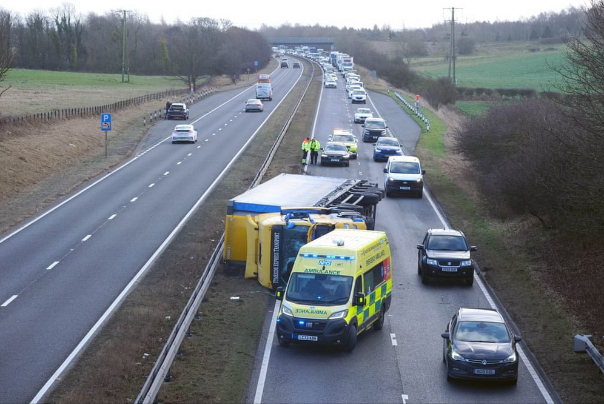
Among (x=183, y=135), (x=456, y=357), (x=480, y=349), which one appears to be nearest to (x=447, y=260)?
(x=480, y=349)

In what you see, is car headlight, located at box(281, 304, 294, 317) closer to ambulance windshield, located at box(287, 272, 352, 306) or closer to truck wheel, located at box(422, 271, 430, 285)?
ambulance windshield, located at box(287, 272, 352, 306)

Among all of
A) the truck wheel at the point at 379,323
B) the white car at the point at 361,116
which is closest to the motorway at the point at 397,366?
the truck wheel at the point at 379,323

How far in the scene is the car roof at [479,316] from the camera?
18.3 meters

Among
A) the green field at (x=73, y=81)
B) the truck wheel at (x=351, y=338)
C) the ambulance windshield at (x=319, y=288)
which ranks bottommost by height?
the truck wheel at (x=351, y=338)

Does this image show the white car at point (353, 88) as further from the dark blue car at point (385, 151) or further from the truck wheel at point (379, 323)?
the truck wheel at point (379, 323)

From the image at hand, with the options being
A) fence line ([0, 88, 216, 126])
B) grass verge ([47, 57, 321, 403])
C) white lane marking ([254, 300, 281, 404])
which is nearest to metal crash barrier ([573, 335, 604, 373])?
white lane marking ([254, 300, 281, 404])

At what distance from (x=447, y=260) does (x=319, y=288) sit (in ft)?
23.0

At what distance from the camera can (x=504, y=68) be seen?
510 ft

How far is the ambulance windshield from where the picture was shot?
19.3 meters

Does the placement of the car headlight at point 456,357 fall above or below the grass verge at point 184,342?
above

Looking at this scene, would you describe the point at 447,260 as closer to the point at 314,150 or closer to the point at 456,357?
the point at 456,357

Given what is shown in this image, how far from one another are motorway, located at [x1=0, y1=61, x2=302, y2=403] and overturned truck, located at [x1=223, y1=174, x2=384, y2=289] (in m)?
3.27

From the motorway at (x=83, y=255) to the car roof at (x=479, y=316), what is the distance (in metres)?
8.46

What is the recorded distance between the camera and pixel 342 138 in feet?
177
